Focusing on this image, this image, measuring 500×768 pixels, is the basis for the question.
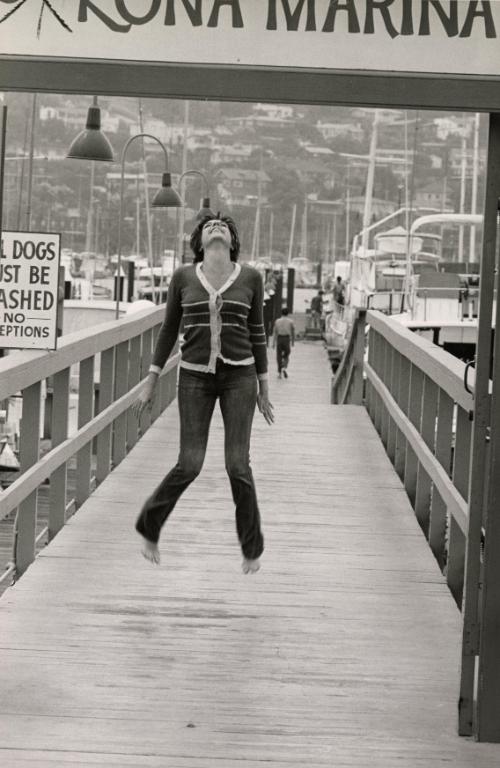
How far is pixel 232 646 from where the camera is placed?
6.26m

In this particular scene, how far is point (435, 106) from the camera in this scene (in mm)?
5047

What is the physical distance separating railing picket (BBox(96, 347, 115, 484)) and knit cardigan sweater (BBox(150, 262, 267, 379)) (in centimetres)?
368

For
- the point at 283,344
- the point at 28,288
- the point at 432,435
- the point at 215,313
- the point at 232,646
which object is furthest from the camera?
the point at 283,344

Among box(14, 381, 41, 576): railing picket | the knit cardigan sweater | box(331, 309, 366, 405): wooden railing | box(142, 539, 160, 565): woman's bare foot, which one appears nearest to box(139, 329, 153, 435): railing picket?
box(331, 309, 366, 405): wooden railing

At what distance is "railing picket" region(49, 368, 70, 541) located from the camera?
8.16 meters

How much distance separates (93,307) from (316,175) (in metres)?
79.6

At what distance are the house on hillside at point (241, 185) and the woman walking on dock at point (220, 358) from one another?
73953 mm

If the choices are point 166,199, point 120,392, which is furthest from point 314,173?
point 120,392

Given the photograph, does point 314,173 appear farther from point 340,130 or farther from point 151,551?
point 151,551

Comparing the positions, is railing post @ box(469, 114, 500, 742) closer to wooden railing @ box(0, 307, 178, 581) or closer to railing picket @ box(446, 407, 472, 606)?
railing picket @ box(446, 407, 472, 606)

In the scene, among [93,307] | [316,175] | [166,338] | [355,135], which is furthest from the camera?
[355,135]

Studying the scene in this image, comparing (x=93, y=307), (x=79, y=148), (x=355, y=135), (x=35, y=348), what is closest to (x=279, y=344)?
(x=93, y=307)

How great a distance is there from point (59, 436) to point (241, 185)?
88.8m

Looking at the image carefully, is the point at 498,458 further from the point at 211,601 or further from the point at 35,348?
the point at 35,348
